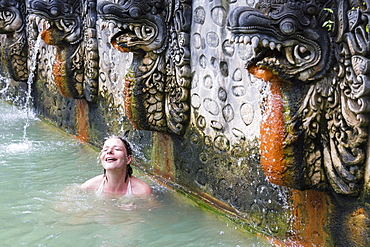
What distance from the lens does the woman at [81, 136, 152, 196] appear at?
200 inches

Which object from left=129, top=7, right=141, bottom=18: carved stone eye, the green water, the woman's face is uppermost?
left=129, top=7, right=141, bottom=18: carved stone eye

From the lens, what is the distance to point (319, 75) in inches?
141

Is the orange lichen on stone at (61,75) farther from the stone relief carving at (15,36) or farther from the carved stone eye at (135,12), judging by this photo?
the carved stone eye at (135,12)

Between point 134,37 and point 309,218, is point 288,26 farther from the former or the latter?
point 134,37

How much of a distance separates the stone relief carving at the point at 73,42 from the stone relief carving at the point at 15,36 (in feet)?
6.81

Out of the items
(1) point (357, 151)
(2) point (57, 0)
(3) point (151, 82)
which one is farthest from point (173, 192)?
(2) point (57, 0)

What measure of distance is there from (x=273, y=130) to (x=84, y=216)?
1783 mm

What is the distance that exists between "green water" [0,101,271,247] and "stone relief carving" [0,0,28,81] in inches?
136

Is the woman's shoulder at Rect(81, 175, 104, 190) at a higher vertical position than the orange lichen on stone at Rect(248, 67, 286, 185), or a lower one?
lower

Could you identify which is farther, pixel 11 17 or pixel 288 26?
pixel 11 17

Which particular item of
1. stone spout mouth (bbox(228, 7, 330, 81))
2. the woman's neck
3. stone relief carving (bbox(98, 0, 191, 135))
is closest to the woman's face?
the woman's neck

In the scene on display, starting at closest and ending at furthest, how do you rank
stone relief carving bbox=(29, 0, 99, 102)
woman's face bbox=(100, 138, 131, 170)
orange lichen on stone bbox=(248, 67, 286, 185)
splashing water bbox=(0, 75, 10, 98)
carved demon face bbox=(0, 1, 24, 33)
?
orange lichen on stone bbox=(248, 67, 286, 185) < woman's face bbox=(100, 138, 131, 170) < stone relief carving bbox=(29, 0, 99, 102) < carved demon face bbox=(0, 1, 24, 33) < splashing water bbox=(0, 75, 10, 98)

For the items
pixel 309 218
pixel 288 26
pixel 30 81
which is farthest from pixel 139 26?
pixel 30 81

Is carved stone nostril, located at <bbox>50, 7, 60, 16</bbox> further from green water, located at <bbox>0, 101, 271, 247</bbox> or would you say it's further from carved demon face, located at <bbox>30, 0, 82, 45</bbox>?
green water, located at <bbox>0, 101, 271, 247</bbox>
